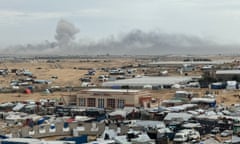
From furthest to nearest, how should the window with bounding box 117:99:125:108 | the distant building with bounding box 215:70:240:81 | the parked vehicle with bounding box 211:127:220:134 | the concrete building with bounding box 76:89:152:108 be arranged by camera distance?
the distant building with bounding box 215:70:240:81, the window with bounding box 117:99:125:108, the concrete building with bounding box 76:89:152:108, the parked vehicle with bounding box 211:127:220:134

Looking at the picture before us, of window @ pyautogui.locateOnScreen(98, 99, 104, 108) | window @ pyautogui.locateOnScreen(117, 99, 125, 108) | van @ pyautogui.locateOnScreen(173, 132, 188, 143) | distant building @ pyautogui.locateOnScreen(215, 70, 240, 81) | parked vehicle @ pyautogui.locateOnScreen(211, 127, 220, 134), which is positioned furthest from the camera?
distant building @ pyautogui.locateOnScreen(215, 70, 240, 81)

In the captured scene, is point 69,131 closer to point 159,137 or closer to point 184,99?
point 159,137

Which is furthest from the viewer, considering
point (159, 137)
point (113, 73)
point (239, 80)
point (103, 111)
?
point (113, 73)

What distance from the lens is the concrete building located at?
80.4 ft

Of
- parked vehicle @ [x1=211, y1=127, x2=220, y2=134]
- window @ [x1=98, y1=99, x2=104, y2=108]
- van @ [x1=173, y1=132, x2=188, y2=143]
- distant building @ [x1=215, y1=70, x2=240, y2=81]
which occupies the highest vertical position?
distant building @ [x1=215, y1=70, x2=240, y2=81]

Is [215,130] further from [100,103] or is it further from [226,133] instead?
[100,103]

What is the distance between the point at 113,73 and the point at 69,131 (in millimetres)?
28747

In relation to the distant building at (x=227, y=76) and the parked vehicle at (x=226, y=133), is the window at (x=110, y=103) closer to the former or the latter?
the parked vehicle at (x=226, y=133)

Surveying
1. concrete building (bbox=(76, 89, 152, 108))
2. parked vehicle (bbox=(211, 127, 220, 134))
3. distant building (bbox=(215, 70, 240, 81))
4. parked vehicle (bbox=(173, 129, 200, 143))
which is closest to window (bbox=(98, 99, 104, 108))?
concrete building (bbox=(76, 89, 152, 108))

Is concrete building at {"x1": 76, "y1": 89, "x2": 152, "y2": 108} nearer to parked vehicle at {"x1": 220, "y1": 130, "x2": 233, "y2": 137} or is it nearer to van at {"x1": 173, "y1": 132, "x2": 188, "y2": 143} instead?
parked vehicle at {"x1": 220, "y1": 130, "x2": 233, "y2": 137}

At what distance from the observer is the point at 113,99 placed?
81.6 ft

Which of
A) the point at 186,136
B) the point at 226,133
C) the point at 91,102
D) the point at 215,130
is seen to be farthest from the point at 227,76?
the point at 186,136

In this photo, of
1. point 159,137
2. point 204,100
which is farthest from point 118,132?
point 204,100

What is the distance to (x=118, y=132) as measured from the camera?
A: 16.3m
